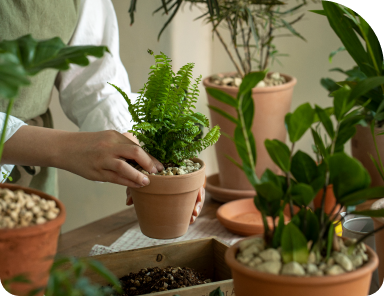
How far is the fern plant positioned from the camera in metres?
0.73

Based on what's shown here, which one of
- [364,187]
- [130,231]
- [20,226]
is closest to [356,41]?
[364,187]

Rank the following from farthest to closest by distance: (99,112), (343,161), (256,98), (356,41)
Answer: (256,98), (99,112), (356,41), (343,161)

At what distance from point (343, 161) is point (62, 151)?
0.56 metres

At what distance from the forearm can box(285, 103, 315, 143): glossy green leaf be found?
495 mm

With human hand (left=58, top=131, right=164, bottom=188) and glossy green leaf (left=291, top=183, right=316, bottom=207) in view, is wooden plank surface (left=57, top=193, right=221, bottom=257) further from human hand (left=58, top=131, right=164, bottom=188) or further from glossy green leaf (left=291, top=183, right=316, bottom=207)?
glossy green leaf (left=291, top=183, right=316, bottom=207)

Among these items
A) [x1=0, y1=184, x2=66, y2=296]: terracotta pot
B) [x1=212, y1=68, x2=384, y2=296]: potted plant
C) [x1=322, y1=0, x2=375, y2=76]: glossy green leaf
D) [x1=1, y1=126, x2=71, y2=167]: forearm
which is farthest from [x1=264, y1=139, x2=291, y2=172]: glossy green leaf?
[x1=1, y1=126, x2=71, y2=167]: forearm

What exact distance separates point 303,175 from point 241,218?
744 millimetres

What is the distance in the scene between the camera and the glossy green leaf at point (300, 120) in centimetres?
42

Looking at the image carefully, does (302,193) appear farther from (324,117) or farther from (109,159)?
(109,159)

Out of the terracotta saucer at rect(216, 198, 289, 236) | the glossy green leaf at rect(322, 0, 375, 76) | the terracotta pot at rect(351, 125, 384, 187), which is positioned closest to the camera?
the glossy green leaf at rect(322, 0, 375, 76)

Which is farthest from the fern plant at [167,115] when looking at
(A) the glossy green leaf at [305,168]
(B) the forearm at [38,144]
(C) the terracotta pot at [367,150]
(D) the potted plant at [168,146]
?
(C) the terracotta pot at [367,150]

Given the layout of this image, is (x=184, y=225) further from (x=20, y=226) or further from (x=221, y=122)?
(x=221, y=122)

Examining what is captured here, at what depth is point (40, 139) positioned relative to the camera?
79 cm

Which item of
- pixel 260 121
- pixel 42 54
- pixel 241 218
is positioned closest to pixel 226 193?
A: pixel 241 218
